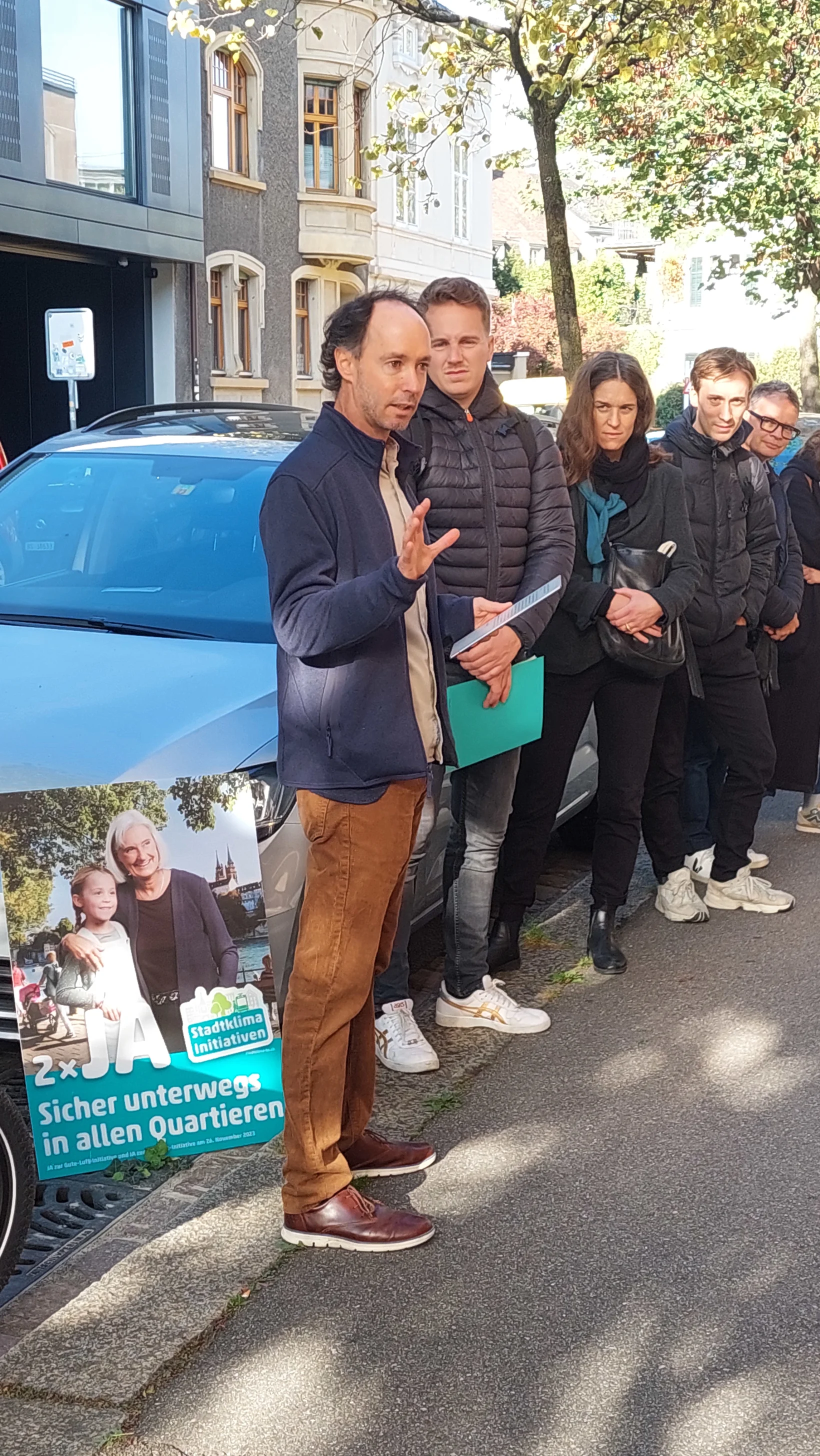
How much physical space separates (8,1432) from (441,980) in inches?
104

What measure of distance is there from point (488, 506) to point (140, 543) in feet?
4.38

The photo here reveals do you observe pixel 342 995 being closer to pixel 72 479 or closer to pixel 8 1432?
pixel 8 1432

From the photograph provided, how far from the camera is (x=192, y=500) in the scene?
17.0 ft

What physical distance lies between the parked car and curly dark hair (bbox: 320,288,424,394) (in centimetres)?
100

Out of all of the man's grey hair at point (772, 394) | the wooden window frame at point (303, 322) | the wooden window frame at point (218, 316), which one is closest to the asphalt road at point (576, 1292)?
the man's grey hair at point (772, 394)

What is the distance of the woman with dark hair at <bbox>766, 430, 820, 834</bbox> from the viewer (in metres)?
6.96

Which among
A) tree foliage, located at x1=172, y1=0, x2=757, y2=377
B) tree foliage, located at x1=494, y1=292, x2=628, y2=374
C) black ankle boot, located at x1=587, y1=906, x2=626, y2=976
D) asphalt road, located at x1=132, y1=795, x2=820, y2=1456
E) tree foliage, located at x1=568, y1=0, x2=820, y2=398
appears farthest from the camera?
tree foliage, located at x1=494, y1=292, x2=628, y2=374

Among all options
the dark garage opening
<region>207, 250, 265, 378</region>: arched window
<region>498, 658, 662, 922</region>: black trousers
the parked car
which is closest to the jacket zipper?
the parked car

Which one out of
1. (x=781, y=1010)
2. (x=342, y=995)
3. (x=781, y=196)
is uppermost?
(x=781, y=196)

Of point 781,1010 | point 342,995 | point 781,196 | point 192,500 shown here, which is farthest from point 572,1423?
point 781,196

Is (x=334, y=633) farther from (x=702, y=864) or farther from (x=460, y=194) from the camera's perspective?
(x=460, y=194)

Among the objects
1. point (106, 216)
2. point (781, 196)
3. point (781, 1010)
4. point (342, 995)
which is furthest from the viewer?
point (781, 196)

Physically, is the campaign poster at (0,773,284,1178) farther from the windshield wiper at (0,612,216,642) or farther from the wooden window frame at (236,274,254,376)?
the wooden window frame at (236,274,254,376)

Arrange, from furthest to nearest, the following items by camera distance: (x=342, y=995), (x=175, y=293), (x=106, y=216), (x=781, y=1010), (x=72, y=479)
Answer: (x=175, y=293) → (x=106, y=216) → (x=72, y=479) → (x=781, y=1010) → (x=342, y=995)
